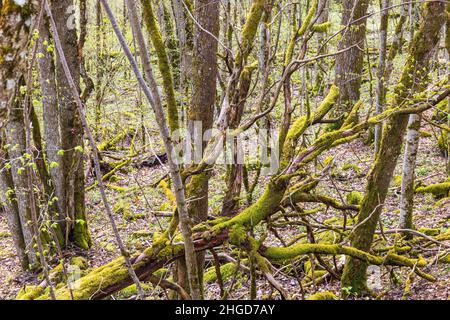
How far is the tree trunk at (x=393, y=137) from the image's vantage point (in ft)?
16.2

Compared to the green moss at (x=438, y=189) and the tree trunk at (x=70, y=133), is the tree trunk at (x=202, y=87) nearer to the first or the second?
the tree trunk at (x=70, y=133)

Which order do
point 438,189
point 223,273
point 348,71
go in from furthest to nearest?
point 348,71 < point 438,189 < point 223,273

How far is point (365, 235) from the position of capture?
5.59 metres

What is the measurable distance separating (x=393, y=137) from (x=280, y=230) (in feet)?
14.4

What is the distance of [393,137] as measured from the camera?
5.18 metres

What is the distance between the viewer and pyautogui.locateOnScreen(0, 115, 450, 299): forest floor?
20.0 ft

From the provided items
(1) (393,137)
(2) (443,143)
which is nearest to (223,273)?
(1) (393,137)

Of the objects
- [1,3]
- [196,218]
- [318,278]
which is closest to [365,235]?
[318,278]

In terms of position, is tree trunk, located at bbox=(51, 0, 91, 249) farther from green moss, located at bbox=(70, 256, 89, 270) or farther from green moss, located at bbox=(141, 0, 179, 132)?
green moss, located at bbox=(141, 0, 179, 132)

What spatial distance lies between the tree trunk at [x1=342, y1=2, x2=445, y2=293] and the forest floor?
1.86ft

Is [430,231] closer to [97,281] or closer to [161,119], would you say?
[97,281]

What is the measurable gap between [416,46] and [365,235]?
7.55 feet

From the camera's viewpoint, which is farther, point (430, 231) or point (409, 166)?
point (430, 231)
